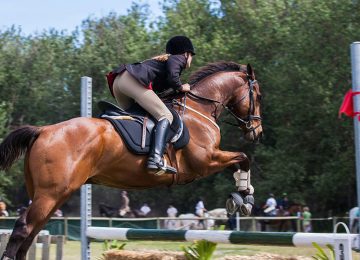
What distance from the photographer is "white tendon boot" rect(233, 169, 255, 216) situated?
7.04 m

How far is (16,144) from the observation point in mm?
6312

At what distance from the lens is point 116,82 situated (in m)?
6.91

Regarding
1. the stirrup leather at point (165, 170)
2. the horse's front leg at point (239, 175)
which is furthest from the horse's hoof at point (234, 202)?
the stirrup leather at point (165, 170)

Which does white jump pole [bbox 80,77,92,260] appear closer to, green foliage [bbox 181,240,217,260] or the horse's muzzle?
green foliage [bbox 181,240,217,260]

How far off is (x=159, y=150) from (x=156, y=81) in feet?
2.77

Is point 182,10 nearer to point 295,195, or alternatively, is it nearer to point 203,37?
point 203,37

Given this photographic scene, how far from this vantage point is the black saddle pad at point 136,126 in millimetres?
6500

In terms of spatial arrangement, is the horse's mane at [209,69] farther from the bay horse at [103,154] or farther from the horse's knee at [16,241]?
the horse's knee at [16,241]

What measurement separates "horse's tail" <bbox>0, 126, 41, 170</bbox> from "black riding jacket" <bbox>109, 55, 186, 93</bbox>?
3.65 ft

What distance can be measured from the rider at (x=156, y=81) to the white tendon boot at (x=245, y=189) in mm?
998

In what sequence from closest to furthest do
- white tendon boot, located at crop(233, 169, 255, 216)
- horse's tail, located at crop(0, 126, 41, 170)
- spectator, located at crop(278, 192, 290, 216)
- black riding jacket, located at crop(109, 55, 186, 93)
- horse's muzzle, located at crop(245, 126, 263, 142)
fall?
horse's tail, located at crop(0, 126, 41, 170) → black riding jacket, located at crop(109, 55, 186, 93) → white tendon boot, located at crop(233, 169, 255, 216) → horse's muzzle, located at crop(245, 126, 263, 142) → spectator, located at crop(278, 192, 290, 216)

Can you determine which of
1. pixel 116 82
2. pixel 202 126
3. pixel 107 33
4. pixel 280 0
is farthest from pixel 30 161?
pixel 107 33

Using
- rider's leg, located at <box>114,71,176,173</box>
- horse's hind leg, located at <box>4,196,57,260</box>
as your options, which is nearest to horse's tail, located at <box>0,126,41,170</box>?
horse's hind leg, located at <box>4,196,57,260</box>

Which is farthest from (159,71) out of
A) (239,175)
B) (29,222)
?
(29,222)
